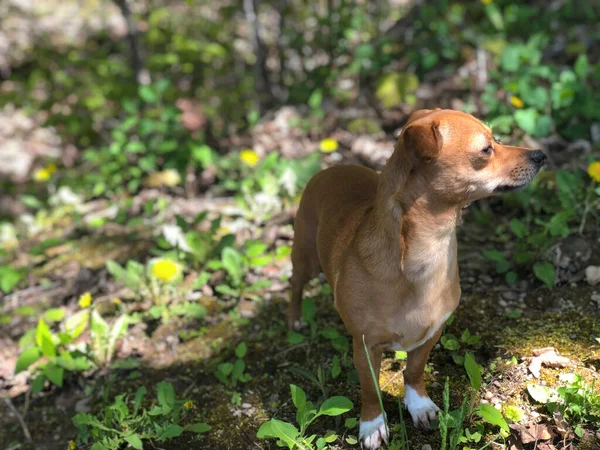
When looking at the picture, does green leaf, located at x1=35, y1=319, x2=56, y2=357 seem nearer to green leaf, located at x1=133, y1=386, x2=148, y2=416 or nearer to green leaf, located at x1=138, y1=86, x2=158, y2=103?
green leaf, located at x1=133, y1=386, x2=148, y2=416

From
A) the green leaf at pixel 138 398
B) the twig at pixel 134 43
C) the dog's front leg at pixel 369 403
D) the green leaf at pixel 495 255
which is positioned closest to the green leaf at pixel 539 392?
the dog's front leg at pixel 369 403

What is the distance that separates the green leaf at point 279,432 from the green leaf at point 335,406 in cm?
17

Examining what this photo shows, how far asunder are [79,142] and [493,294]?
6277 mm

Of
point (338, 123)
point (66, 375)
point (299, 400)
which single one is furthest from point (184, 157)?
point (299, 400)

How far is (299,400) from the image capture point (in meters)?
2.81

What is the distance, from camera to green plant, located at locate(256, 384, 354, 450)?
262 cm

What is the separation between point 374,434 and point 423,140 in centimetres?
146

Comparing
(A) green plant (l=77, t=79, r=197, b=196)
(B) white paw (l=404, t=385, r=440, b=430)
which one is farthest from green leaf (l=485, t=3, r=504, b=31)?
(B) white paw (l=404, t=385, r=440, b=430)

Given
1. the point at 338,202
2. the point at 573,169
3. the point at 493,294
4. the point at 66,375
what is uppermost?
the point at 338,202

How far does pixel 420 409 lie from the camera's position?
283 cm

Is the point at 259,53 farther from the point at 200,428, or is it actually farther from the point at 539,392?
the point at 539,392

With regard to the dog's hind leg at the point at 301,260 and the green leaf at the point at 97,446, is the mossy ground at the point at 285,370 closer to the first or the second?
the dog's hind leg at the point at 301,260

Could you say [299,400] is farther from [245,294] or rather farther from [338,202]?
[245,294]

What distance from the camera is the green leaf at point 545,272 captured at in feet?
11.3
